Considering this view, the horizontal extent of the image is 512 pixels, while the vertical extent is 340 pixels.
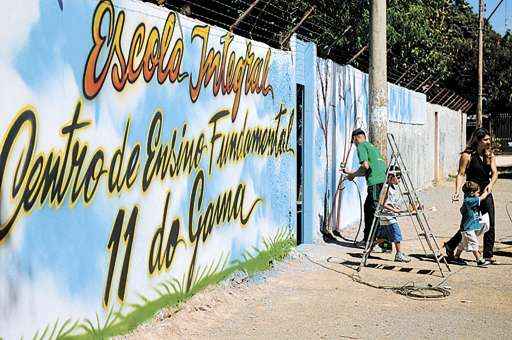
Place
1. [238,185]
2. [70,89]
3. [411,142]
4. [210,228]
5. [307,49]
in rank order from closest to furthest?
[70,89] → [210,228] → [238,185] → [307,49] → [411,142]

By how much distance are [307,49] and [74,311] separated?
→ 259 inches

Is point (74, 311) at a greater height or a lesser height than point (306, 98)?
lesser

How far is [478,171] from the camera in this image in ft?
30.9

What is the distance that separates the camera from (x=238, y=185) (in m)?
8.23

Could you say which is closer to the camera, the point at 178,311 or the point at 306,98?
the point at 178,311

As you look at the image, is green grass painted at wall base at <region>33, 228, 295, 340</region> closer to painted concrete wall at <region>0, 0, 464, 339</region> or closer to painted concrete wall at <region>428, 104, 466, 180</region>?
painted concrete wall at <region>0, 0, 464, 339</region>

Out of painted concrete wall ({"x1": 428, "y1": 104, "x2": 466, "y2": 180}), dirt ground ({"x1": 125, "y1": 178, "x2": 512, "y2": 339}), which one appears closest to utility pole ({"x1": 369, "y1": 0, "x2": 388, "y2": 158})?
dirt ground ({"x1": 125, "y1": 178, "x2": 512, "y2": 339})

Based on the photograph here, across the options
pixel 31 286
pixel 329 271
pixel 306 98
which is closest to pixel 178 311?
pixel 31 286

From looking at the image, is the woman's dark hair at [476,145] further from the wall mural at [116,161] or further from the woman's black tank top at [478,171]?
the wall mural at [116,161]

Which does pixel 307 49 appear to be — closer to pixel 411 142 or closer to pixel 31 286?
pixel 31 286

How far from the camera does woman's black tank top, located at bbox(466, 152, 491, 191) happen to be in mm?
9398

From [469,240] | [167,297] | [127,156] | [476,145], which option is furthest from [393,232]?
[127,156]

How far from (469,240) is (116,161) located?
206 inches

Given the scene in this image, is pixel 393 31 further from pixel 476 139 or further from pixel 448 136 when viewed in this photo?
pixel 448 136
